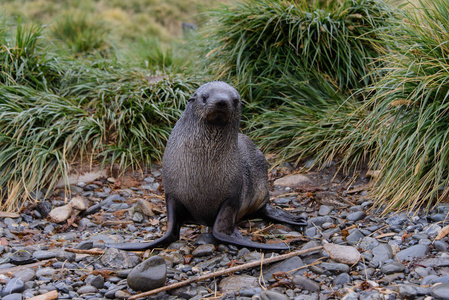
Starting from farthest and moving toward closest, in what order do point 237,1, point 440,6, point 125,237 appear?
point 237,1 < point 440,6 < point 125,237

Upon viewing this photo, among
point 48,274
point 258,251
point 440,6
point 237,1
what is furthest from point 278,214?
point 237,1

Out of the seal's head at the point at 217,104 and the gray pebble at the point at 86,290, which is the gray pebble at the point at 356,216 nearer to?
the seal's head at the point at 217,104

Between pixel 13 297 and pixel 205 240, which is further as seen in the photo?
pixel 205 240

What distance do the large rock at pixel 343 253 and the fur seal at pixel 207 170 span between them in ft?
0.91

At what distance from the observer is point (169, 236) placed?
3.29m

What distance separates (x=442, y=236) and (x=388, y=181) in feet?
2.56

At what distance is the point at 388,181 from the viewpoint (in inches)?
153

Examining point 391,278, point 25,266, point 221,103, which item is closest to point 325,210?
point 391,278

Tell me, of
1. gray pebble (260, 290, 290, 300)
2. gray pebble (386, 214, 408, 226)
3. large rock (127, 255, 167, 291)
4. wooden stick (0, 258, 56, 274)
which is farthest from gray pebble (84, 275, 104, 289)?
gray pebble (386, 214, 408, 226)

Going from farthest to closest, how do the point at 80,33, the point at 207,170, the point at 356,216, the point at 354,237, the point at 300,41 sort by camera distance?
the point at 80,33 < the point at 300,41 < the point at 356,216 < the point at 354,237 < the point at 207,170

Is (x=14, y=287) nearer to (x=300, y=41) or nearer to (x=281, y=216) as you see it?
(x=281, y=216)

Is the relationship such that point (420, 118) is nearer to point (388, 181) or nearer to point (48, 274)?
point (388, 181)

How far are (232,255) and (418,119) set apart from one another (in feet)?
5.98

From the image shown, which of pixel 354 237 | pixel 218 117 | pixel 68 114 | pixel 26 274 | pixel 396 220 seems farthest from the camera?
pixel 68 114
